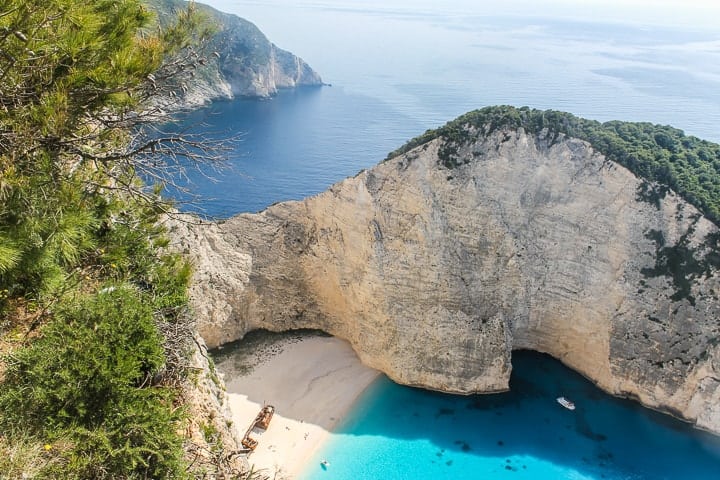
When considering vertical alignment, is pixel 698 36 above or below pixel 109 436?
above

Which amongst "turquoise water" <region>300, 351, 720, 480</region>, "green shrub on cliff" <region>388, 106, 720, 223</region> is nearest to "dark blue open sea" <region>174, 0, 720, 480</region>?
"turquoise water" <region>300, 351, 720, 480</region>

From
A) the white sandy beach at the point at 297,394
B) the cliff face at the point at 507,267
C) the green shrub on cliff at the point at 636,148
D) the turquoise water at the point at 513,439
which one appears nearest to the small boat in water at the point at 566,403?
the turquoise water at the point at 513,439

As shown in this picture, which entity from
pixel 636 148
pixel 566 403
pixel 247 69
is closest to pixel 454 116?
pixel 247 69

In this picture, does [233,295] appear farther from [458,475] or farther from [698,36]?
[698,36]

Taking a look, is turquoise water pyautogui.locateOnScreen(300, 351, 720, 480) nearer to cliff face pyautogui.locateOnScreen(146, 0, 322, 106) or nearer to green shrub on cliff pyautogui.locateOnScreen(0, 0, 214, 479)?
green shrub on cliff pyautogui.locateOnScreen(0, 0, 214, 479)

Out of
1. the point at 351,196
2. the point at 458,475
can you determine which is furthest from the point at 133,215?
the point at 458,475

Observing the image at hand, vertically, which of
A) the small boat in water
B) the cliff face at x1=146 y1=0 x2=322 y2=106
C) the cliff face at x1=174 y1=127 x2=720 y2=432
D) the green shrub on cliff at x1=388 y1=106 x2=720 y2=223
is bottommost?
the small boat in water

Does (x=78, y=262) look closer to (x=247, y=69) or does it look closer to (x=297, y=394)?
(x=297, y=394)
